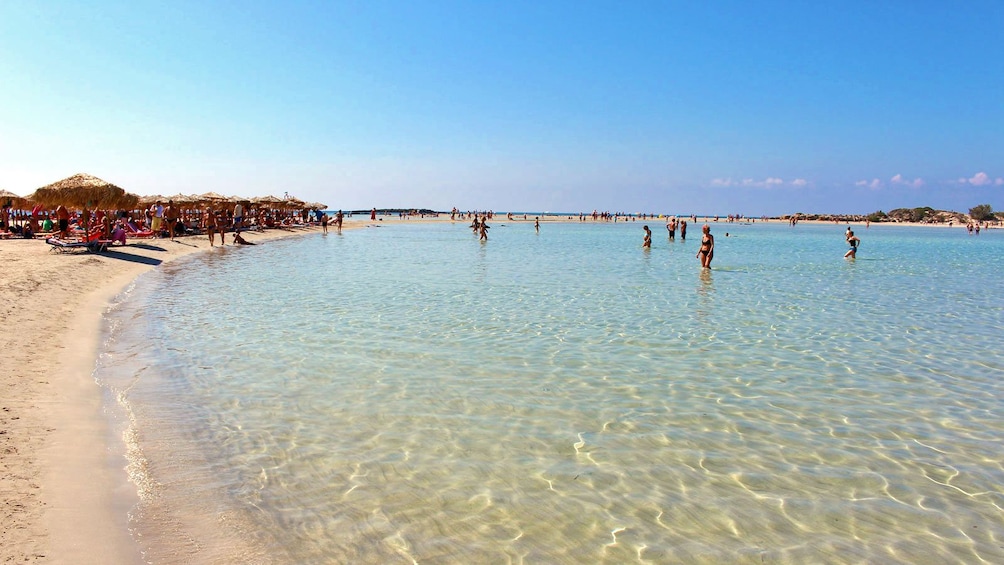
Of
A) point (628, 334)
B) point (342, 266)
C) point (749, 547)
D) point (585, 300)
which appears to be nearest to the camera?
point (749, 547)

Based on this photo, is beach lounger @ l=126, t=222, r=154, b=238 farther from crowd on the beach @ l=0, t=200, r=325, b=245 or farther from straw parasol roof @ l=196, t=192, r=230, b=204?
straw parasol roof @ l=196, t=192, r=230, b=204

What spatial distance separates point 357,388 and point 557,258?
2148cm

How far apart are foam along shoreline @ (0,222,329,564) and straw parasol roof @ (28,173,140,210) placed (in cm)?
1169

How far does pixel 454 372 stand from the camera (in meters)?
7.75

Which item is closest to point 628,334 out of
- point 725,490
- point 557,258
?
point 725,490

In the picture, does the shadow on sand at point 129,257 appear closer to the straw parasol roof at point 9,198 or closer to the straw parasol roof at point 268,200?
the straw parasol roof at point 9,198

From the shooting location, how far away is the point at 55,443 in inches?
198

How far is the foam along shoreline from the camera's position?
356cm

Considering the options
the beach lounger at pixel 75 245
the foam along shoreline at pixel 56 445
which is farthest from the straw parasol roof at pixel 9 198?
the foam along shoreline at pixel 56 445

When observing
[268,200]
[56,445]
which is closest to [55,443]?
[56,445]

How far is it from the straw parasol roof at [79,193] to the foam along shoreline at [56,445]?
11.7m

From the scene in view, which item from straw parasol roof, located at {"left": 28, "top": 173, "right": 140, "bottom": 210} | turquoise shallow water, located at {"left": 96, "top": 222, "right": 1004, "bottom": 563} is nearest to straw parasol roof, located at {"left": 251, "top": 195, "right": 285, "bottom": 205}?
straw parasol roof, located at {"left": 28, "top": 173, "right": 140, "bottom": 210}

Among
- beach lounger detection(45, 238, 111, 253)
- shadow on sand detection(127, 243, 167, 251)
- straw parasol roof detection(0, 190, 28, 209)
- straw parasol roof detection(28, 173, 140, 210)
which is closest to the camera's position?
beach lounger detection(45, 238, 111, 253)

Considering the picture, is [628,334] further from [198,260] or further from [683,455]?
[198,260]
